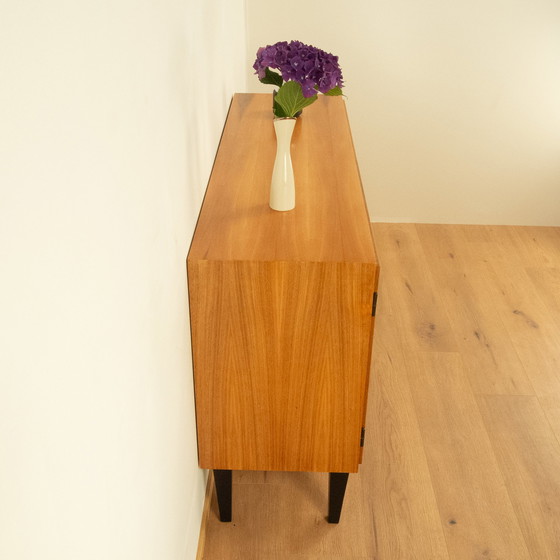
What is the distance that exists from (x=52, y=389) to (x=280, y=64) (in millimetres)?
1149

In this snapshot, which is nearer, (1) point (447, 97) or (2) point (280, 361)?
(2) point (280, 361)

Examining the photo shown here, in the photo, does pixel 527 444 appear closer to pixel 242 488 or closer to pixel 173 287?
pixel 242 488

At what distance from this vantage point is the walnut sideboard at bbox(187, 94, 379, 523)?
1.49 m

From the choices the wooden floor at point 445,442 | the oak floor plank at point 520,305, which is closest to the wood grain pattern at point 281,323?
the wooden floor at point 445,442

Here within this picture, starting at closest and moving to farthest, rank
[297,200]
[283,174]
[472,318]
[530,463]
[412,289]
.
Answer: [283,174] → [297,200] → [530,463] → [472,318] → [412,289]

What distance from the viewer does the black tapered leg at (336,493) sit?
1.81 m

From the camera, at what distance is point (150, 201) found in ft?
3.63

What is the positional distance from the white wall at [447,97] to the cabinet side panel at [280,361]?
1.85 m

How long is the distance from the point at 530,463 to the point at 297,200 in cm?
109

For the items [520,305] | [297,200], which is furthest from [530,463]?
[297,200]

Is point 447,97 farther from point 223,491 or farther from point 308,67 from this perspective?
point 223,491

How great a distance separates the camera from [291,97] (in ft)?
5.41

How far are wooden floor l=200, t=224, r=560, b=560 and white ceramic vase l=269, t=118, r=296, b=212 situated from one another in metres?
0.85

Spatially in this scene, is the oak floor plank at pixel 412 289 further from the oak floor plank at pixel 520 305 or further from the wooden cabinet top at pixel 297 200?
the wooden cabinet top at pixel 297 200
